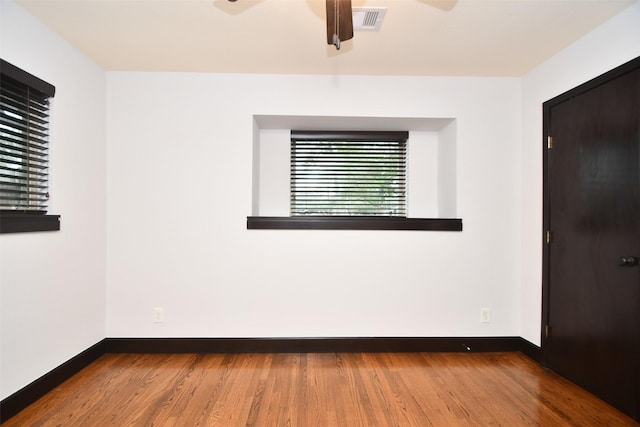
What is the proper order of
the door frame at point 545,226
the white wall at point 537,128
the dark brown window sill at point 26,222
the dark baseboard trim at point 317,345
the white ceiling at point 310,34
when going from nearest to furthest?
the dark brown window sill at point 26,222 < the white ceiling at point 310,34 < the white wall at point 537,128 < the door frame at point 545,226 < the dark baseboard trim at point 317,345

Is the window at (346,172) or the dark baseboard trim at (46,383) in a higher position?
the window at (346,172)

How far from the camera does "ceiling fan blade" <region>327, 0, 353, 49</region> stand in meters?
→ 1.56

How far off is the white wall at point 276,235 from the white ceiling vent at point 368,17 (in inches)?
30.6

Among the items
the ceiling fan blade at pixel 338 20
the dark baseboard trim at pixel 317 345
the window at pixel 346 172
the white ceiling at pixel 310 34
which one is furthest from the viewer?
the window at pixel 346 172

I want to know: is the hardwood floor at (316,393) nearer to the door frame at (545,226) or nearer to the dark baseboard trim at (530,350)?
the dark baseboard trim at (530,350)

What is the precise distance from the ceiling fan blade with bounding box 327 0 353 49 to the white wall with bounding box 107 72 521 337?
1.28 metres

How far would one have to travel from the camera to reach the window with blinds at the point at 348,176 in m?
3.41

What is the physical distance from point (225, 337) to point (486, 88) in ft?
10.7

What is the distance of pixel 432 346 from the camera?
2.93 meters

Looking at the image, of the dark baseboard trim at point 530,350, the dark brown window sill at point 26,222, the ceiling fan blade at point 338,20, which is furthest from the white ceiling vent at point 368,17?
the dark baseboard trim at point 530,350

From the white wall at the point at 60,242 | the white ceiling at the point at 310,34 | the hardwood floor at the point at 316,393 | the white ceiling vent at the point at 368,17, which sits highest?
the white ceiling at the point at 310,34

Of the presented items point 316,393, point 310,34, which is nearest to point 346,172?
point 310,34

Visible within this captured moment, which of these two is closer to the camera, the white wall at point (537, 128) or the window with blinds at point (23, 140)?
the window with blinds at point (23, 140)

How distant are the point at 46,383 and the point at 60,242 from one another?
96cm
